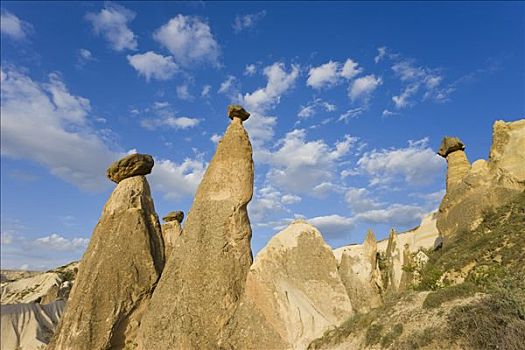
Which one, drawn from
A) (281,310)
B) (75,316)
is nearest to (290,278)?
Result: (281,310)

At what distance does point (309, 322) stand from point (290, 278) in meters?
1.30

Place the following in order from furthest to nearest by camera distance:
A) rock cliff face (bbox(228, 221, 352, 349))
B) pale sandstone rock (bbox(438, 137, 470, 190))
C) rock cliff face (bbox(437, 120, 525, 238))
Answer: pale sandstone rock (bbox(438, 137, 470, 190)) < rock cliff face (bbox(437, 120, 525, 238)) < rock cliff face (bbox(228, 221, 352, 349))

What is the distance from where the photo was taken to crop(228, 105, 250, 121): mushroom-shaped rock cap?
11969 millimetres

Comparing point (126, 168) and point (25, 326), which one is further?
point (25, 326)

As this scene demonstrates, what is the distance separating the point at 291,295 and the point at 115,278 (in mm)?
5075

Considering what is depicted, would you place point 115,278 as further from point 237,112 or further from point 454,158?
point 454,158

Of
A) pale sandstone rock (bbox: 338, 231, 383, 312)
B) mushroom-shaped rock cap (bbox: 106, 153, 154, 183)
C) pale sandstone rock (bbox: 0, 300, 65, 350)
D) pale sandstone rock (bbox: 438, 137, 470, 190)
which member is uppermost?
pale sandstone rock (bbox: 438, 137, 470, 190)

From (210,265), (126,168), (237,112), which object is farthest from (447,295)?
(126,168)

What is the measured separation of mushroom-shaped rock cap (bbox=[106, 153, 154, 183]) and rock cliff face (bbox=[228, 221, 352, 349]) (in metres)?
5.28

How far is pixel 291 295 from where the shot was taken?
31.1 feet

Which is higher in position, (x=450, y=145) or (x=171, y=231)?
(x=450, y=145)

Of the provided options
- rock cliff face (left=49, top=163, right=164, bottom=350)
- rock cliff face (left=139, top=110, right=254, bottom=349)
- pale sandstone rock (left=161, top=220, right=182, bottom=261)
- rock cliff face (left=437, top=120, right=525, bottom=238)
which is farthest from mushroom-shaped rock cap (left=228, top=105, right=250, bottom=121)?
rock cliff face (left=437, top=120, right=525, bottom=238)

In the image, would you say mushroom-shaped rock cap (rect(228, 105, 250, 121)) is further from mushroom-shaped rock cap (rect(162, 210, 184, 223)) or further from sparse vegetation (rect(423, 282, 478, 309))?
mushroom-shaped rock cap (rect(162, 210, 184, 223))

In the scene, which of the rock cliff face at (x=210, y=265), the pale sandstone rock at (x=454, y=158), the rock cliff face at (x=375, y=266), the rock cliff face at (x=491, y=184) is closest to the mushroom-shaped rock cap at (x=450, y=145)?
the pale sandstone rock at (x=454, y=158)
